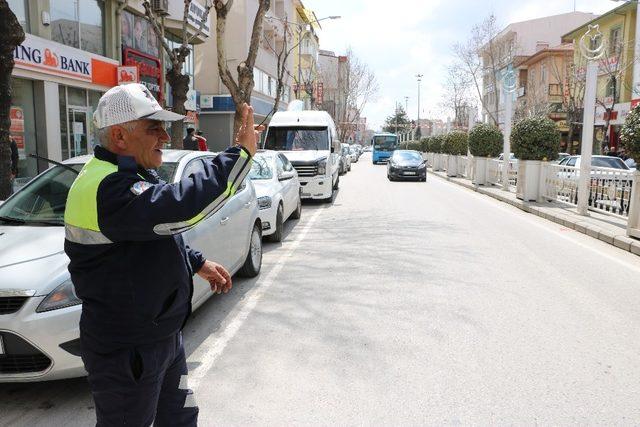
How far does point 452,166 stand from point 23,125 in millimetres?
21049

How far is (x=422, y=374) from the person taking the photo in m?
3.92

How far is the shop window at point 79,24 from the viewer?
14.5 m

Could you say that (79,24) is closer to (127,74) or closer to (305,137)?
(127,74)

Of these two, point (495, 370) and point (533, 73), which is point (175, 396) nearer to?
point (495, 370)

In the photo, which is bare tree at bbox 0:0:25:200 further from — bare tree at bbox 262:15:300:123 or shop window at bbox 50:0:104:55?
shop window at bbox 50:0:104:55

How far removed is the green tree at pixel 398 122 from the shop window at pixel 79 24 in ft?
338

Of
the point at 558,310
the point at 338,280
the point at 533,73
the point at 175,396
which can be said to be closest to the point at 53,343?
the point at 175,396

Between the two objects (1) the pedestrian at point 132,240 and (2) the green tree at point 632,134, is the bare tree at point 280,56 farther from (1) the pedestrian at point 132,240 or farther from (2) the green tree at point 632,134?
(1) the pedestrian at point 132,240

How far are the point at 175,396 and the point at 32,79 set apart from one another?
1348 centimetres

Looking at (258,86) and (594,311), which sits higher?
(258,86)

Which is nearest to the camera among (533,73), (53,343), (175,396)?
(175,396)

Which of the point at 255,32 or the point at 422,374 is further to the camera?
the point at 255,32

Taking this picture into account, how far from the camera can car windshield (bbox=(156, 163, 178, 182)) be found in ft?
15.9

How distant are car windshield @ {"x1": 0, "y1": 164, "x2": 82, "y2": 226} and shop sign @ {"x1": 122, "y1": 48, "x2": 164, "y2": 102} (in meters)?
14.5
